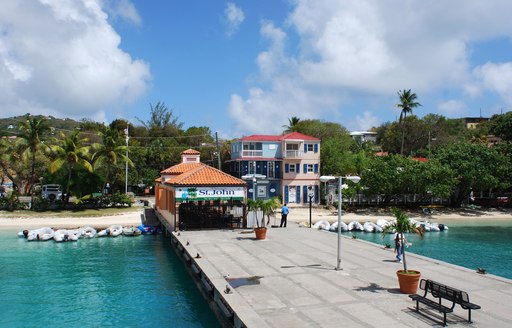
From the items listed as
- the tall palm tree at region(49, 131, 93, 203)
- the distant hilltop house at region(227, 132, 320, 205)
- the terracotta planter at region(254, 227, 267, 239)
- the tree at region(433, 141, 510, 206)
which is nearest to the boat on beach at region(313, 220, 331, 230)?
the terracotta planter at region(254, 227, 267, 239)

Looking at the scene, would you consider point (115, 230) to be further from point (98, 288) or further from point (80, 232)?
point (98, 288)

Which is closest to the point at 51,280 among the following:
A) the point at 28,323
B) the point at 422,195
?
the point at 28,323

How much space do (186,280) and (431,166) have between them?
36887mm

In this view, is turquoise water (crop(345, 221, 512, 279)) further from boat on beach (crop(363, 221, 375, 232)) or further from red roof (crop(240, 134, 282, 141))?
red roof (crop(240, 134, 282, 141))

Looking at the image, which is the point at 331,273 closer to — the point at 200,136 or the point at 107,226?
the point at 107,226

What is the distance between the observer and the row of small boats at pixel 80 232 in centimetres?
3488

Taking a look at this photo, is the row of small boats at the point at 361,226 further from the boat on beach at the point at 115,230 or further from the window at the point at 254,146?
the window at the point at 254,146

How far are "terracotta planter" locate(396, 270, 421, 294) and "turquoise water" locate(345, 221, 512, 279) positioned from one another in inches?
458

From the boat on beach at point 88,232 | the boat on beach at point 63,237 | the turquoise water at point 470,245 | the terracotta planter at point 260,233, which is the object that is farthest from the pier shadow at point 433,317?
the boat on beach at point 88,232

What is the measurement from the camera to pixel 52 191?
182 feet

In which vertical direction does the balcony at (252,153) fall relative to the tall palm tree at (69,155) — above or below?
above

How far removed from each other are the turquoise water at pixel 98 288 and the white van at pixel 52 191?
22834 millimetres

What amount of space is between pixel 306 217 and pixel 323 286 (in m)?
29.2

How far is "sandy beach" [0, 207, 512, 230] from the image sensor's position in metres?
40.4
